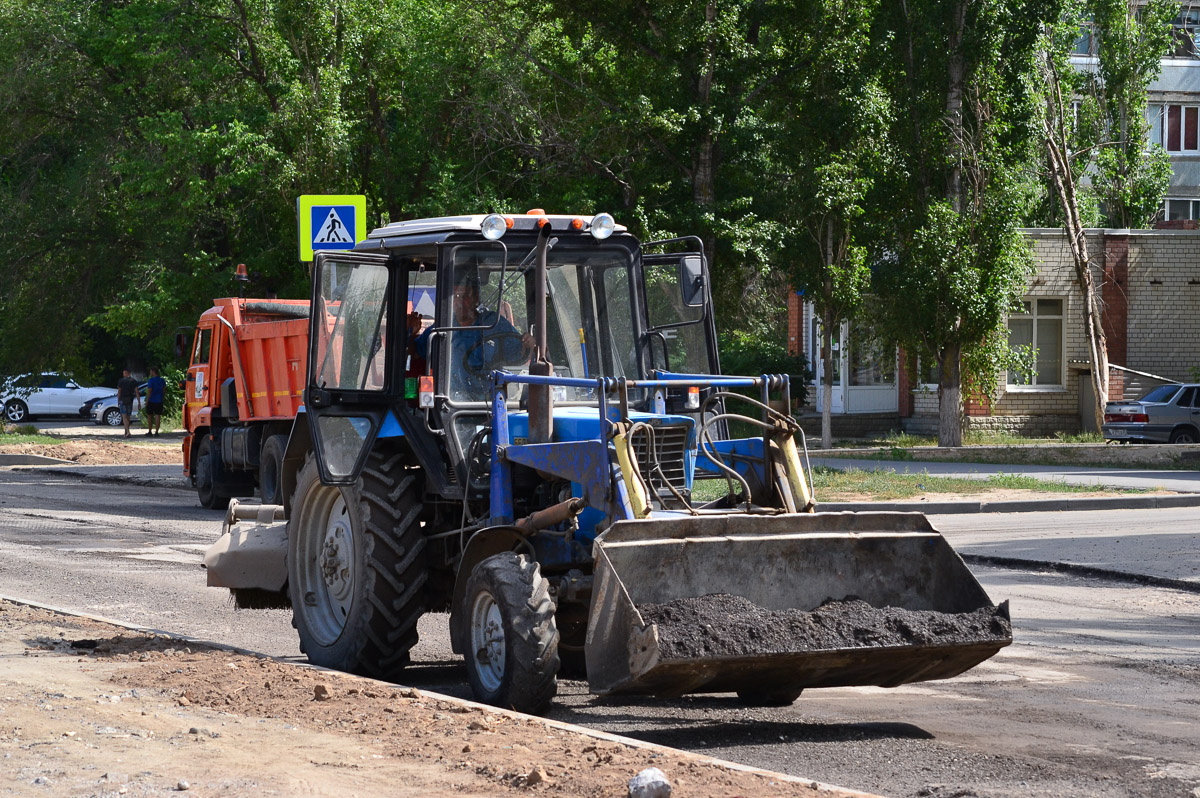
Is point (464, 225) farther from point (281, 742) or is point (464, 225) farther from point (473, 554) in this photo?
point (281, 742)

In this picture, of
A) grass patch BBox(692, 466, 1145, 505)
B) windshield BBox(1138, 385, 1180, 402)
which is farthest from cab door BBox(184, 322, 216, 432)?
windshield BBox(1138, 385, 1180, 402)

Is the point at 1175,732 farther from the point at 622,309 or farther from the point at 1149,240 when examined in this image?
the point at 1149,240

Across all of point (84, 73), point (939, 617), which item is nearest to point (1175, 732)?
point (939, 617)

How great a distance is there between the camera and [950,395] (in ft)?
99.7

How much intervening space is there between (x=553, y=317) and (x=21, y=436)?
30.4 meters

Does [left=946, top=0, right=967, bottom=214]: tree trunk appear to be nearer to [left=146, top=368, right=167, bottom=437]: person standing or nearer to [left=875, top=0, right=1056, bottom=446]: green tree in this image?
[left=875, top=0, right=1056, bottom=446]: green tree

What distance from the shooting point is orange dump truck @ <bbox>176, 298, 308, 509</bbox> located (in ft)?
63.2

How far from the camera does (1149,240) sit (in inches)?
1503

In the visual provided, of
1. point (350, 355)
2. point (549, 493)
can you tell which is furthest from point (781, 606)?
point (350, 355)

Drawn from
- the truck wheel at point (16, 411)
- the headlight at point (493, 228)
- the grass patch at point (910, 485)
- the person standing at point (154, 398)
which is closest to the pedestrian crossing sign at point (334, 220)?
the headlight at point (493, 228)

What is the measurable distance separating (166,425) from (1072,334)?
2531 centimetres

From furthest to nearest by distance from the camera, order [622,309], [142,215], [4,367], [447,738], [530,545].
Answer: [4,367] < [142,215] < [622,309] < [530,545] < [447,738]

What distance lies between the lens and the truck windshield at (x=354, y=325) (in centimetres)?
882

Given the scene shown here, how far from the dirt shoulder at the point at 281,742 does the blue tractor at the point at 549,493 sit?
531 millimetres
